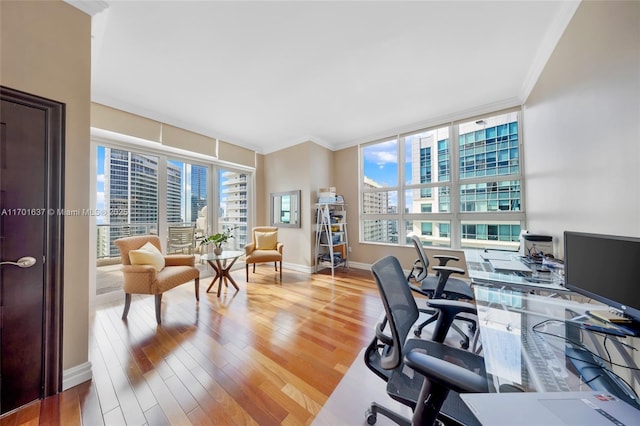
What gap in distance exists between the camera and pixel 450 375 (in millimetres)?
709

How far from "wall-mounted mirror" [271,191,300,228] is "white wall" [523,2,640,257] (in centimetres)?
359

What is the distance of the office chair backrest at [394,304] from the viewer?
93 centimetres

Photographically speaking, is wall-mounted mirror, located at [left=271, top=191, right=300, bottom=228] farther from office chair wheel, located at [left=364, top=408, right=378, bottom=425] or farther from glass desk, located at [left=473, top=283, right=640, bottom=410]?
glass desk, located at [left=473, top=283, right=640, bottom=410]

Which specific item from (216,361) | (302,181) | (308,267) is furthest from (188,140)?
(216,361)

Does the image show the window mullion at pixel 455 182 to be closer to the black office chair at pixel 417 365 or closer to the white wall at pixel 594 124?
the white wall at pixel 594 124

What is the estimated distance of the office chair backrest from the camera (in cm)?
93

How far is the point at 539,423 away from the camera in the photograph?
58 centimetres

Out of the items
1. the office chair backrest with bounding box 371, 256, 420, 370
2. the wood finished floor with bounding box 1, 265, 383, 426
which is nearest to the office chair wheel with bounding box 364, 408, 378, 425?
the wood finished floor with bounding box 1, 265, 383, 426

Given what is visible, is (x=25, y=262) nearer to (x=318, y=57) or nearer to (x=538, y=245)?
(x=318, y=57)

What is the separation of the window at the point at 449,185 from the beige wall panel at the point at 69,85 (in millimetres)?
4010

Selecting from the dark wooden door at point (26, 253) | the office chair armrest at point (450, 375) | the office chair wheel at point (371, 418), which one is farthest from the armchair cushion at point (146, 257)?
the office chair armrest at point (450, 375)

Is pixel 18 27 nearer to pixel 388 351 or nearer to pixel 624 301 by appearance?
pixel 388 351

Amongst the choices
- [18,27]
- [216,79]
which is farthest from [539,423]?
[216,79]

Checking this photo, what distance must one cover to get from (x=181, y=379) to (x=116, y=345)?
36.1 inches
